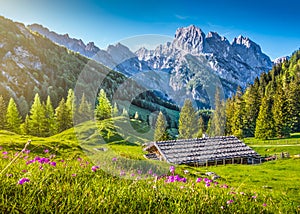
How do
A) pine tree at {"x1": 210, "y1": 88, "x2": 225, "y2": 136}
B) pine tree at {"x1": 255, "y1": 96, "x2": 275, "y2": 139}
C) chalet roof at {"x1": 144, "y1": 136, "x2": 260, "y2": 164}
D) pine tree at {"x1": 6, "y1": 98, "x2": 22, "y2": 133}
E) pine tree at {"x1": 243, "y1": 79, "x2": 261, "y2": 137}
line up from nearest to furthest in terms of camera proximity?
chalet roof at {"x1": 144, "y1": 136, "x2": 260, "y2": 164}, pine tree at {"x1": 6, "y1": 98, "x2": 22, "y2": 133}, pine tree at {"x1": 255, "y1": 96, "x2": 275, "y2": 139}, pine tree at {"x1": 210, "y1": 88, "x2": 225, "y2": 136}, pine tree at {"x1": 243, "y1": 79, "x2": 261, "y2": 137}

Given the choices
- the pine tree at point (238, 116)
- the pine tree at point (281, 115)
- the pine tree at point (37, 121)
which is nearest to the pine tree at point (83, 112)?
the pine tree at point (37, 121)

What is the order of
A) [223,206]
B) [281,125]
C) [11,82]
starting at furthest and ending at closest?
[11,82] → [281,125] → [223,206]

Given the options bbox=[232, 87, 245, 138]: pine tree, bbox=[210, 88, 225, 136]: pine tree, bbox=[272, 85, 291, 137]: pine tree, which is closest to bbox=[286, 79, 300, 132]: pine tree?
bbox=[272, 85, 291, 137]: pine tree

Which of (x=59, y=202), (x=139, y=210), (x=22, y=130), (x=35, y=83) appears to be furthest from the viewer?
(x=35, y=83)

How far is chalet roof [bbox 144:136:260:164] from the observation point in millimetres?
50062

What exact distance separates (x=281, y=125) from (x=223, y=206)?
91742 millimetres

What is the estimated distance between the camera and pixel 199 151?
51.8 m

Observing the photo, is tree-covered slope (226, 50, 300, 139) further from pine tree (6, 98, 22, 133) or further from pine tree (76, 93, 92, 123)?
pine tree (6, 98, 22, 133)

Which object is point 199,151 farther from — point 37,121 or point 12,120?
point 12,120

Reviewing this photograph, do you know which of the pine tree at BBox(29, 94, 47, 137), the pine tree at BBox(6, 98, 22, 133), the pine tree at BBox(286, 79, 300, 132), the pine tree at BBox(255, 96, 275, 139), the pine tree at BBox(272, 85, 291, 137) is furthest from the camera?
the pine tree at BBox(286, 79, 300, 132)

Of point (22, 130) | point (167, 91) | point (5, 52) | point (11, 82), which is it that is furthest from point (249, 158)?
point (5, 52)

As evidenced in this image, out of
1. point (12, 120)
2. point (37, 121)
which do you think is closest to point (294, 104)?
point (37, 121)

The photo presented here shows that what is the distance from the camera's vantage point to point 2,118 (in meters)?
81.4

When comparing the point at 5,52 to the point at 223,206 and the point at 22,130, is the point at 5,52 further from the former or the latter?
the point at 223,206
